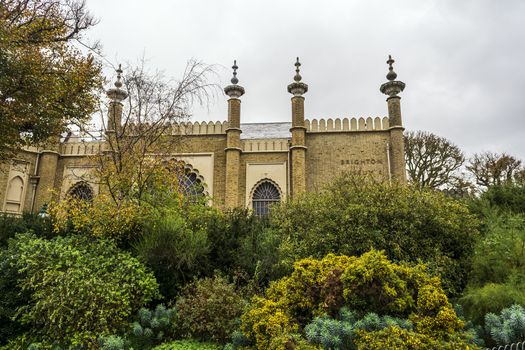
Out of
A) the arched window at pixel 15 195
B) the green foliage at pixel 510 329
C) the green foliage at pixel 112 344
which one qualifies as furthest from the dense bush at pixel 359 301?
the arched window at pixel 15 195

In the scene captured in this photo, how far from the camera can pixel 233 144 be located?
2072 centimetres

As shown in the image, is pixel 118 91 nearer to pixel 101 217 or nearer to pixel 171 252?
pixel 101 217

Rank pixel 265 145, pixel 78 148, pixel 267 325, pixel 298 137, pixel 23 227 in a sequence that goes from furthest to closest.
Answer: pixel 78 148 < pixel 265 145 < pixel 298 137 < pixel 23 227 < pixel 267 325

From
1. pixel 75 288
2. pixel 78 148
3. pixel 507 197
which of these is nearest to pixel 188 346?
pixel 75 288

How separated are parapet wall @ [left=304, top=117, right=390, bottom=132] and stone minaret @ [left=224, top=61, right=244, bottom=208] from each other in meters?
3.84

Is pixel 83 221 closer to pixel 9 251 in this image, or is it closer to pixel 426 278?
pixel 9 251

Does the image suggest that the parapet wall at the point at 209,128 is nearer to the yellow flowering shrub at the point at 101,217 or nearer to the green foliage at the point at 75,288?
the yellow flowering shrub at the point at 101,217

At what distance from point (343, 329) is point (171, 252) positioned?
4012mm

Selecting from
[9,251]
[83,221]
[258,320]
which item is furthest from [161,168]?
[258,320]

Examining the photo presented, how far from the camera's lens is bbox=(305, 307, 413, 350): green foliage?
180 inches

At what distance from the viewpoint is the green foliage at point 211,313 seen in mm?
5957

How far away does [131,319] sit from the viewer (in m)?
6.68

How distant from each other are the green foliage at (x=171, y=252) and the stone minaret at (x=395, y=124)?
47.5 feet

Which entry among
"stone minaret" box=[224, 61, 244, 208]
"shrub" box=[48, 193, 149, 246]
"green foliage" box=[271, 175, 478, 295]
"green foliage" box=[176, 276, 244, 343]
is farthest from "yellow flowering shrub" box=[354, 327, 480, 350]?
"stone minaret" box=[224, 61, 244, 208]
